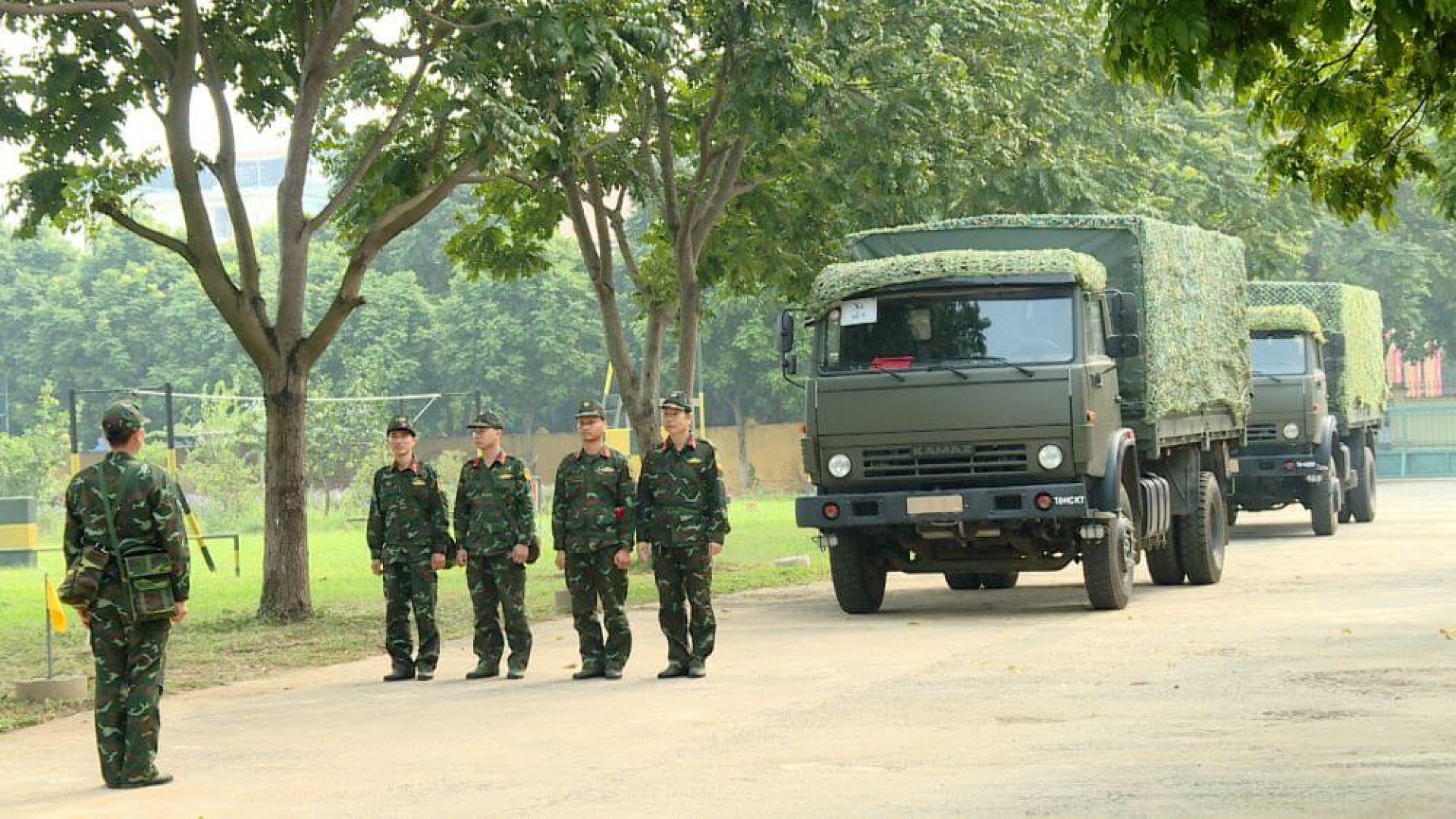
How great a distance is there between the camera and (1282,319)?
30.6 m

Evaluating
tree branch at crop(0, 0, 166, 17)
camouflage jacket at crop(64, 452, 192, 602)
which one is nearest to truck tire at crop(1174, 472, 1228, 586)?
tree branch at crop(0, 0, 166, 17)

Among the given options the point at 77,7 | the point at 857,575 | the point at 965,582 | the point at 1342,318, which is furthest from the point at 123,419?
the point at 1342,318

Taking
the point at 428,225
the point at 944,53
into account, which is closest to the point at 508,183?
the point at 944,53

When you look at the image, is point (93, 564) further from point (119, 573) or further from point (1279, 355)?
point (1279, 355)

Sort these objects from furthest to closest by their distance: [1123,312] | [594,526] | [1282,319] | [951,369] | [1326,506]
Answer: [1326,506] < [1282,319] < [1123,312] < [951,369] < [594,526]

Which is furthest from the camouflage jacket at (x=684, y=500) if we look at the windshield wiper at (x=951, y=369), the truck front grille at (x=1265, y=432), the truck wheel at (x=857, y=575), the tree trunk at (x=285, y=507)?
the truck front grille at (x=1265, y=432)

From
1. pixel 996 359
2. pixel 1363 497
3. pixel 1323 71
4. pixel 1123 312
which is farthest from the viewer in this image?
pixel 1363 497

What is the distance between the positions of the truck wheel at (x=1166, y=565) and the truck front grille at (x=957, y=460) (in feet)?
13.5

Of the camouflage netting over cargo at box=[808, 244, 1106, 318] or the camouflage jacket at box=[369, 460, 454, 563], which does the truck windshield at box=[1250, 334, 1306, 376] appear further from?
the camouflage jacket at box=[369, 460, 454, 563]

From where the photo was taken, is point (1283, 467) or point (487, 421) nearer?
point (487, 421)

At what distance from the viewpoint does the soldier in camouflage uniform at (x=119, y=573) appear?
1083cm

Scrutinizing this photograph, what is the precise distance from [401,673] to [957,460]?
16.2ft

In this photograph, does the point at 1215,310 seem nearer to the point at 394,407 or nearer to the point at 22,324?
the point at 394,407

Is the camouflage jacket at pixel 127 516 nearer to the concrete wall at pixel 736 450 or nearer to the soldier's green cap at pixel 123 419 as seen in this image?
the soldier's green cap at pixel 123 419
